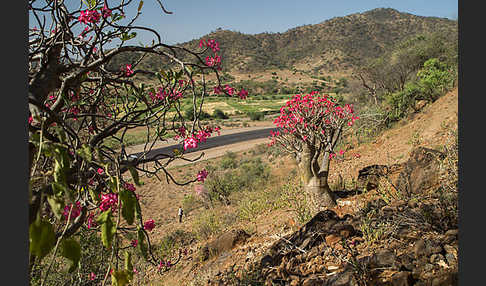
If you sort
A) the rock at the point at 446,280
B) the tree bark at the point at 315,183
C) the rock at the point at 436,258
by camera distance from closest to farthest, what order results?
the rock at the point at 446,280, the rock at the point at 436,258, the tree bark at the point at 315,183

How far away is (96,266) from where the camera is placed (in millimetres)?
4738

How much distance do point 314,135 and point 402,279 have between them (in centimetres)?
334

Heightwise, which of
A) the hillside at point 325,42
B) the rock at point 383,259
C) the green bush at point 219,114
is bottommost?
the rock at point 383,259

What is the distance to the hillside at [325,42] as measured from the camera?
66.4 metres

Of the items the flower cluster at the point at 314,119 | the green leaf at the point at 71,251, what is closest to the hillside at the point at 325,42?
the flower cluster at the point at 314,119

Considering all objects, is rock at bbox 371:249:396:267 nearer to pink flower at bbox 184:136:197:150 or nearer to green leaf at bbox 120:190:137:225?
pink flower at bbox 184:136:197:150

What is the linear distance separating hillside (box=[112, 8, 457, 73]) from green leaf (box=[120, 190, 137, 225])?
63112 mm

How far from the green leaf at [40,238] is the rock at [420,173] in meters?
4.46

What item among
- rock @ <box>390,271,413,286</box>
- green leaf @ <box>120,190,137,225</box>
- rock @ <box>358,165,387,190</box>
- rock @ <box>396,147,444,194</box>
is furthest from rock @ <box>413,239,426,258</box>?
rock @ <box>358,165,387,190</box>

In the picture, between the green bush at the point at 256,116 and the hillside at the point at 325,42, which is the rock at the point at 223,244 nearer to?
the green bush at the point at 256,116

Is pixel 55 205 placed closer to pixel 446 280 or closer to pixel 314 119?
pixel 446 280

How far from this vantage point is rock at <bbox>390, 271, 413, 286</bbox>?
2.12 metres

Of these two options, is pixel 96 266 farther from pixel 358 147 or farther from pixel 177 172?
pixel 177 172

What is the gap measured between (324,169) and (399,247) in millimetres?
2359
